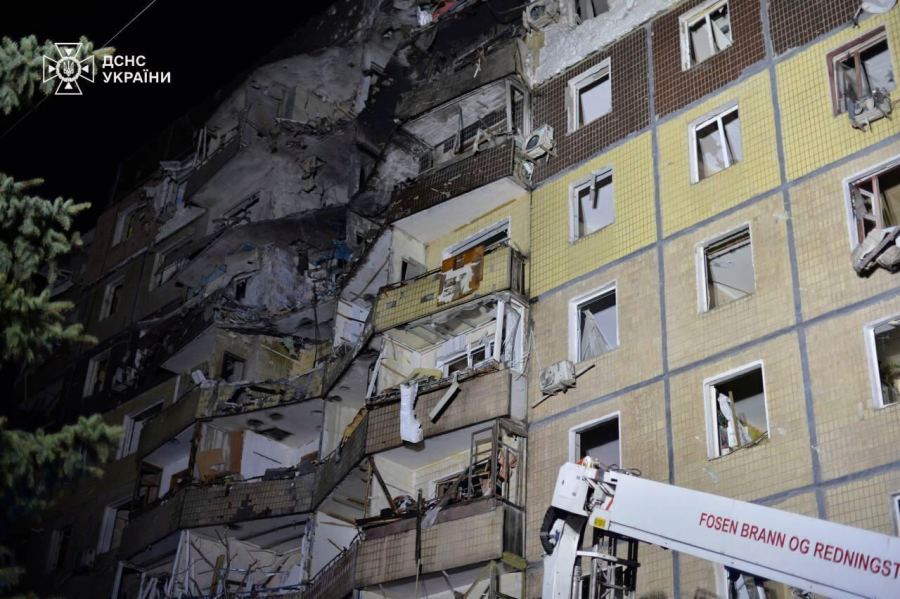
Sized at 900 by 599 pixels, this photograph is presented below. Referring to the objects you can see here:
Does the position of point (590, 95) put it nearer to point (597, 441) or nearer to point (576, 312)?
point (576, 312)

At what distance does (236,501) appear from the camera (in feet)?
108

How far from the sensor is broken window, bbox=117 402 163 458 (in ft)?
131

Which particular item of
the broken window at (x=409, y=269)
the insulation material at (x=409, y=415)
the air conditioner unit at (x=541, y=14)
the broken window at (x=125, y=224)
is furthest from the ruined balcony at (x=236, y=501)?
the broken window at (x=125, y=224)

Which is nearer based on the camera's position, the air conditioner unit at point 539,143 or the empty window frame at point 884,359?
the empty window frame at point 884,359

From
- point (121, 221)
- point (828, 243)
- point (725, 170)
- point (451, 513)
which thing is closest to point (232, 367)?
point (121, 221)

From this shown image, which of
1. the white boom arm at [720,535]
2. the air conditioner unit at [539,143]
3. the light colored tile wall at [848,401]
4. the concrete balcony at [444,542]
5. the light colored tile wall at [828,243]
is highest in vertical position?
the air conditioner unit at [539,143]

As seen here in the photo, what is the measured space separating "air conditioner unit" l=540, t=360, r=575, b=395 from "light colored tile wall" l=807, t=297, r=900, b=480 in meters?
5.54

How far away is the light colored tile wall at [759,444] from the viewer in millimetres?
19781

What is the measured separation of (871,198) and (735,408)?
4.61 metres

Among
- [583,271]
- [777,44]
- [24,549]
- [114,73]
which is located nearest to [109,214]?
[24,549]

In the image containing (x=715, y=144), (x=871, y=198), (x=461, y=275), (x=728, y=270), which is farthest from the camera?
(x=461, y=275)

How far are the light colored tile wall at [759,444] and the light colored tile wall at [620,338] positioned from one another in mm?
1289

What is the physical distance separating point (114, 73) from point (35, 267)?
51.0ft

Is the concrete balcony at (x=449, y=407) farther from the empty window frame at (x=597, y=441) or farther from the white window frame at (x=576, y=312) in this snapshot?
the empty window frame at (x=597, y=441)
